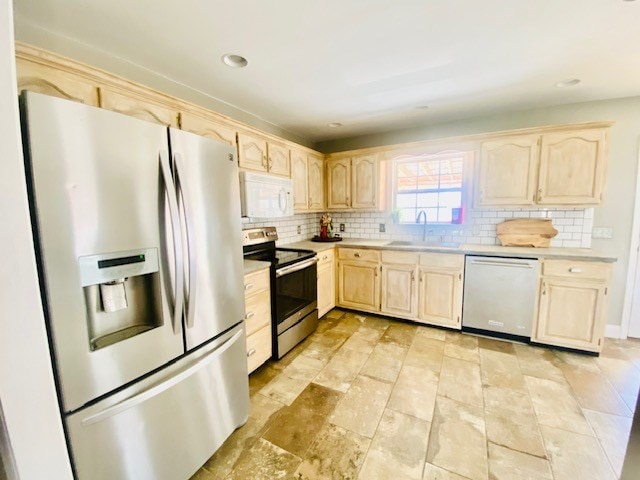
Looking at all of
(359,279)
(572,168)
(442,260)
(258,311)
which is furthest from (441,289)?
(258,311)

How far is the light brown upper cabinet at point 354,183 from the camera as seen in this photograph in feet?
11.8

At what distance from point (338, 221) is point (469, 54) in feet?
8.71

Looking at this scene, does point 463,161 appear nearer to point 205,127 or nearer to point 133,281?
point 205,127

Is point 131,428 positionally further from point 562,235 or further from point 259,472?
point 562,235

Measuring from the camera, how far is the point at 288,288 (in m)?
2.54

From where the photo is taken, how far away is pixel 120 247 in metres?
1.03

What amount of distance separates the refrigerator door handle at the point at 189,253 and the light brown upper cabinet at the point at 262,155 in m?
1.31

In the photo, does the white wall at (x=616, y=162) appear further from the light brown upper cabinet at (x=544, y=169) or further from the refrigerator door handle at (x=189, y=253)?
the refrigerator door handle at (x=189, y=253)

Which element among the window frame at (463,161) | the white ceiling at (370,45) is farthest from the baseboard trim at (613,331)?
the white ceiling at (370,45)

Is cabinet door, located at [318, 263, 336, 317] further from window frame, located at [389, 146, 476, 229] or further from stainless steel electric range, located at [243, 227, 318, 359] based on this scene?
window frame, located at [389, 146, 476, 229]

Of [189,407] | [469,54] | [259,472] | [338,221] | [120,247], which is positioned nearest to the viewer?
[120,247]

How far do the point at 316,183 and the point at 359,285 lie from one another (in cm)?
154

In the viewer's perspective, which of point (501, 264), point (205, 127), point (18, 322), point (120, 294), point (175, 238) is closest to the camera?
point (18, 322)

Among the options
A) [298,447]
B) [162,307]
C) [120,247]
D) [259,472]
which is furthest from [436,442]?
[120,247]
